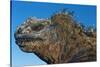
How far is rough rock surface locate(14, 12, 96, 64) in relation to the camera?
85.9 inches

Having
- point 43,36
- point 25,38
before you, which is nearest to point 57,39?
point 43,36

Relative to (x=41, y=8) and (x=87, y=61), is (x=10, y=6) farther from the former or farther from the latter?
(x=87, y=61)

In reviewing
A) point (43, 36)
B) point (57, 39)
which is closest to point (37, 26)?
point (43, 36)

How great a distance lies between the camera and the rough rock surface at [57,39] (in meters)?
2.18

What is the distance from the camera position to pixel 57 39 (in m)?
2.28

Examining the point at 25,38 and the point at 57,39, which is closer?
the point at 25,38

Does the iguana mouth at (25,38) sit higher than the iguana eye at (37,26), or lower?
lower

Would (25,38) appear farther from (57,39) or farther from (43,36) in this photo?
(57,39)

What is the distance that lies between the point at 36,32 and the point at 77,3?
1.80 ft

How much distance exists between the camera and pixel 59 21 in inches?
90.9

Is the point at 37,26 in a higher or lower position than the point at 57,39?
higher

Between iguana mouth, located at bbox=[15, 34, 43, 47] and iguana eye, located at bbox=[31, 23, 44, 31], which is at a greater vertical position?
iguana eye, located at bbox=[31, 23, 44, 31]

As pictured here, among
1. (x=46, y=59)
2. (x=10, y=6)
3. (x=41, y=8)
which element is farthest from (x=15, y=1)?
(x=46, y=59)
